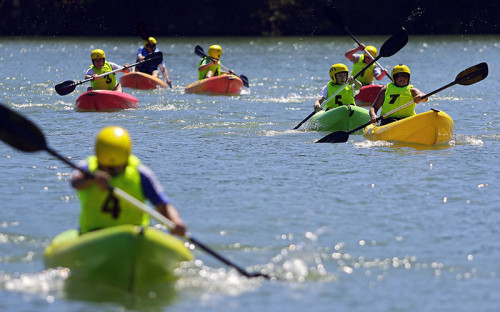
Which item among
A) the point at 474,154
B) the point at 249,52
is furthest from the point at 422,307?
the point at 249,52

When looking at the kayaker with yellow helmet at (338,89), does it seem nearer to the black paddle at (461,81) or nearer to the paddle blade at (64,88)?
the black paddle at (461,81)

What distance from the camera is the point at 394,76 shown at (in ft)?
50.6

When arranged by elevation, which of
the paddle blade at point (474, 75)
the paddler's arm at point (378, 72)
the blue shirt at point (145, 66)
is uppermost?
the paddle blade at point (474, 75)

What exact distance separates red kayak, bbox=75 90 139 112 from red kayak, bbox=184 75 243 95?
4.08 meters

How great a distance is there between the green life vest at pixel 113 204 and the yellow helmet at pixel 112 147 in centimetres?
17

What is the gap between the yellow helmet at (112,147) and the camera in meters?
7.29

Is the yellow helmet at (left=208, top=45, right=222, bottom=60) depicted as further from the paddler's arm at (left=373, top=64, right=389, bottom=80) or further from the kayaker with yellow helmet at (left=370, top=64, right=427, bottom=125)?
the kayaker with yellow helmet at (left=370, top=64, right=427, bottom=125)

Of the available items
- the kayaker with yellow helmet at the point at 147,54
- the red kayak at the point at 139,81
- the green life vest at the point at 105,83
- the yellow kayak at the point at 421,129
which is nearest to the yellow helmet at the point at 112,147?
the yellow kayak at the point at 421,129

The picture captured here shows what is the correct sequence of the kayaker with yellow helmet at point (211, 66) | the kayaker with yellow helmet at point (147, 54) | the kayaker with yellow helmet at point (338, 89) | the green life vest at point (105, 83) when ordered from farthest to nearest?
the kayaker with yellow helmet at point (211, 66), the kayaker with yellow helmet at point (147, 54), the green life vest at point (105, 83), the kayaker with yellow helmet at point (338, 89)

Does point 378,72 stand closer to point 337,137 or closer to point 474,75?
point 474,75

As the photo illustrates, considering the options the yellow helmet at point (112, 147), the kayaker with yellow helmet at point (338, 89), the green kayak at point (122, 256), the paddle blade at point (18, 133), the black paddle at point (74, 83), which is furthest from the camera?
the black paddle at point (74, 83)

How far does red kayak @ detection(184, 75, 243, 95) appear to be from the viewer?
24016 millimetres

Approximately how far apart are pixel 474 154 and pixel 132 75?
12.1 meters

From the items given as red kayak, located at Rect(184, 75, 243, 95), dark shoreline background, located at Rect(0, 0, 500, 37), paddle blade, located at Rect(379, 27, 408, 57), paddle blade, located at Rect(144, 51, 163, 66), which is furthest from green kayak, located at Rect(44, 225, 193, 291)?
dark shoreline background, located at Rect(0, 0, 500, 37)
